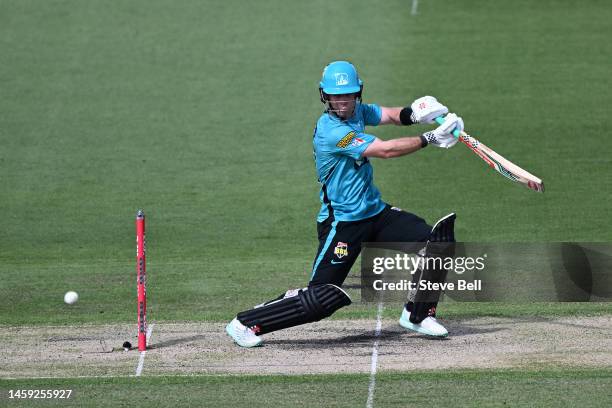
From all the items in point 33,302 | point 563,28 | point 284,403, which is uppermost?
point 563,28

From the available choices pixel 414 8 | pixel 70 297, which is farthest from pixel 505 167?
pixel 414 8

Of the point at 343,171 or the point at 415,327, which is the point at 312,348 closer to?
the point at 415,327

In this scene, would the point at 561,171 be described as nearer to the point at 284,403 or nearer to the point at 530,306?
the point at 530,306

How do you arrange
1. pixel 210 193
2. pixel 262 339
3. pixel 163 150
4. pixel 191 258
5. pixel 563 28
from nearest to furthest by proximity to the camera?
pixel 262 339 → pixel 191 258 → pixel 210 193 → pixel 163 150 → pixel 563 28

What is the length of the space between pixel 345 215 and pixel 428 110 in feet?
3.92

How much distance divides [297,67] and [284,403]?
12922 mm

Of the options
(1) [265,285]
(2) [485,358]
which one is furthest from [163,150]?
(2) [485,358]

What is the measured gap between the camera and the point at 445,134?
9.71 meters

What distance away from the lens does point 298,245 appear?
48.3 feet

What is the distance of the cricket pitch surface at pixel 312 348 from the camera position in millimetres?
9492

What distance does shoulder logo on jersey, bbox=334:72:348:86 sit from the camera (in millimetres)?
9734

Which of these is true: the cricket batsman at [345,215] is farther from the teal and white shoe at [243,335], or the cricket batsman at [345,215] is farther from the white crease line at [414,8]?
the white crease line at [414,8]

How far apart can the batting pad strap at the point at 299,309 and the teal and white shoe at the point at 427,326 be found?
0.77 meters

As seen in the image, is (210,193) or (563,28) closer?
(210,193)
